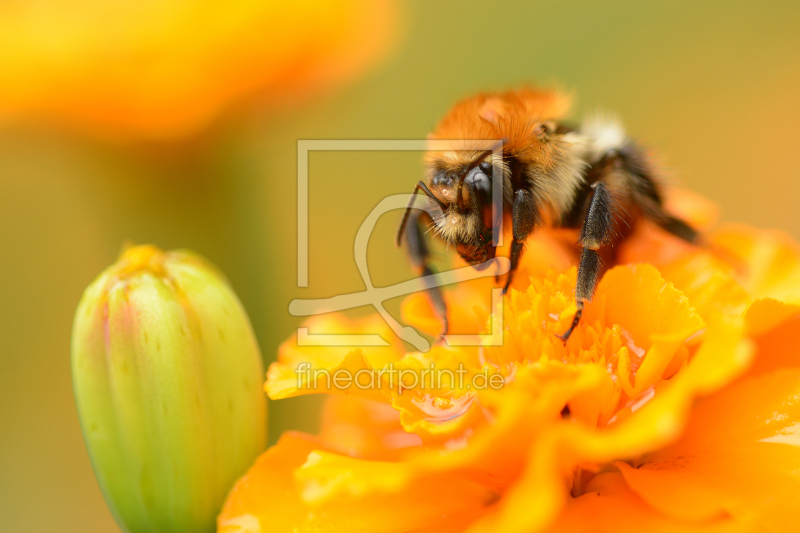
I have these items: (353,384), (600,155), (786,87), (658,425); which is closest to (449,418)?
(353,384)

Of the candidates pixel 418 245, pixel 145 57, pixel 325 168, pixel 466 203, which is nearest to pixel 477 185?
pixel 466 203

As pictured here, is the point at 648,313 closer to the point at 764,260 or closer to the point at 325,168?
the point at 764,260

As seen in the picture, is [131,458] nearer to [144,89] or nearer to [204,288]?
[204,288]

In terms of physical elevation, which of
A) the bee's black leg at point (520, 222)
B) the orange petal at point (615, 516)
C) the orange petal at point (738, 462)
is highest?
the bee's black leg at point (520, 222)

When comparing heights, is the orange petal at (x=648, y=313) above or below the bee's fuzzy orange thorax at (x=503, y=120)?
below

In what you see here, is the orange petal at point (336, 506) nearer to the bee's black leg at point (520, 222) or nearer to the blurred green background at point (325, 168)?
the bee's black leg at point (520, 222)

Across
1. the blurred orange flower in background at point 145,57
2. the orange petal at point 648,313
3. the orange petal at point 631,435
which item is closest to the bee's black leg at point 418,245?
the orange petal at point 648,313
